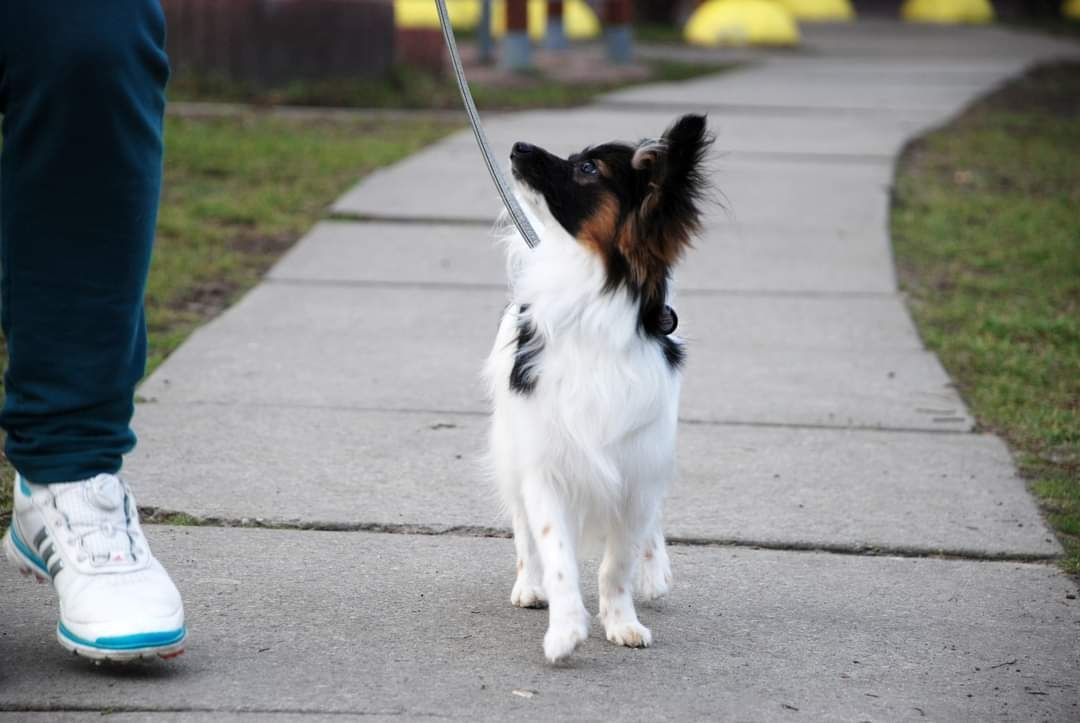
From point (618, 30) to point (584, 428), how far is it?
13.7m

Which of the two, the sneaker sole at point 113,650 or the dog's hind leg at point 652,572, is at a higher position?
the sneaker sole at point 113,650

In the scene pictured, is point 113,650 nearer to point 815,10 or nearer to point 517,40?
point 517,40

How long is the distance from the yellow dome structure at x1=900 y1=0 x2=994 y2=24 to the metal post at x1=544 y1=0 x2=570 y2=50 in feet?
38.9

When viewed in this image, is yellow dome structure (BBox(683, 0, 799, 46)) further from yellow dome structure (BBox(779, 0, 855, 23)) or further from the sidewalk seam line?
the sidewalk seam line

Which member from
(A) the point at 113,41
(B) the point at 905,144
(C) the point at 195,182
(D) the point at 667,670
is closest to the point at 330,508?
(D) the point at 667,670

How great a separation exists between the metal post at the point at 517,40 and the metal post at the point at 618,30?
161 centimetres

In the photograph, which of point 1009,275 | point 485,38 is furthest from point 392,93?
point 1009,275

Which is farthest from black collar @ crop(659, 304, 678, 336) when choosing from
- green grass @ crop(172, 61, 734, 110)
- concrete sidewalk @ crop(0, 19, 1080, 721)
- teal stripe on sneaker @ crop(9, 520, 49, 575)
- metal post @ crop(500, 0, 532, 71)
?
metal post @ crop(500, 0, 532, 71)

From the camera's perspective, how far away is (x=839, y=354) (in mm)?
5969

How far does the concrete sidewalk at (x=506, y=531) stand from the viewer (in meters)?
3.06

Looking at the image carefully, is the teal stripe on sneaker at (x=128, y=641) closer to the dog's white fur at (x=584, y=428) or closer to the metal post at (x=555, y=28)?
the dog's white fur at (x=584, y=428)

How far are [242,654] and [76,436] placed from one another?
597 millimetres

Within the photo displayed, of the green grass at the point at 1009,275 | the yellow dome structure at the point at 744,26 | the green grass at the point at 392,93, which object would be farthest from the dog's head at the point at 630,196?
the yellow dome structure at the point at 744,26

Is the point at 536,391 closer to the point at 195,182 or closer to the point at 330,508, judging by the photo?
the point at 330,508
